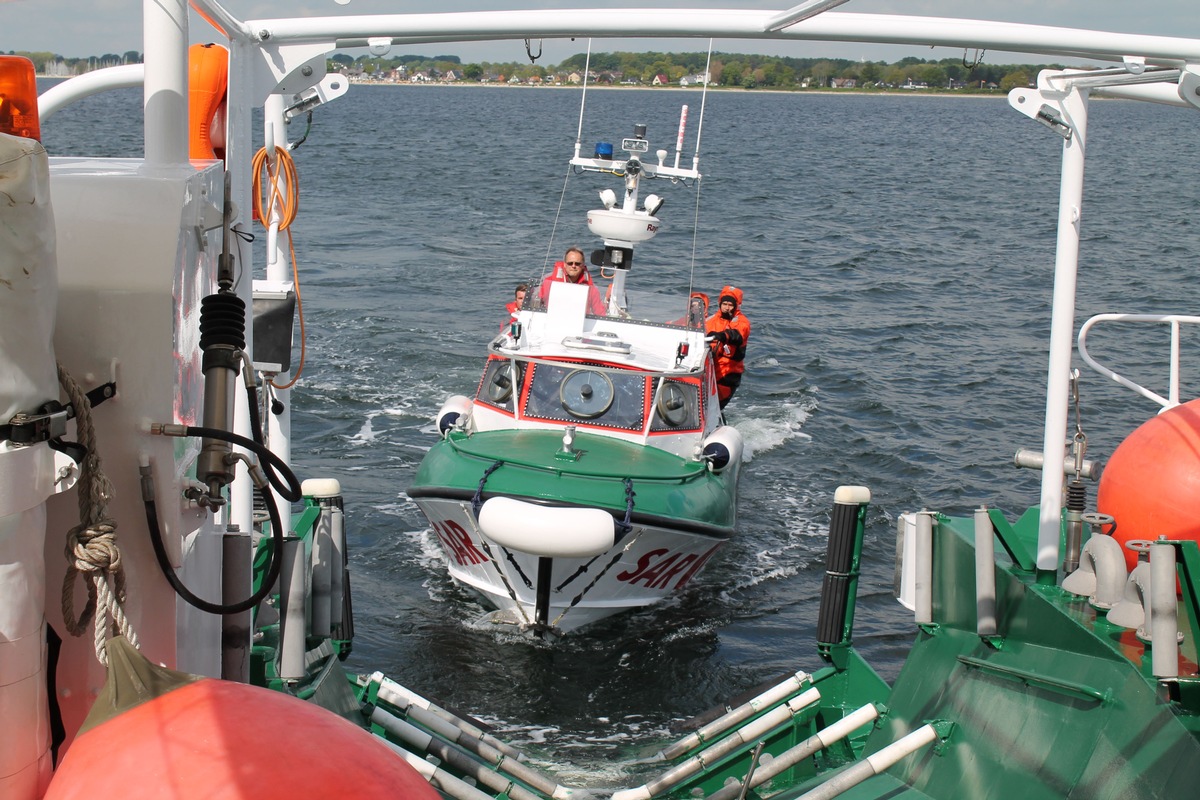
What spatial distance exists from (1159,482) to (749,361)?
14.3 metres

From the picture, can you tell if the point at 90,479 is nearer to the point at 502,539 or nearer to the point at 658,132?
the point at 502,539

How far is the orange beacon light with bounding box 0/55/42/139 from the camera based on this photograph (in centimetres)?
245

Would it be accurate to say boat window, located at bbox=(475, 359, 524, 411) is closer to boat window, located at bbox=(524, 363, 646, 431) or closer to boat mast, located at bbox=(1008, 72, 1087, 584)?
boat window, located at bbox=(524, 363, 646, 431)

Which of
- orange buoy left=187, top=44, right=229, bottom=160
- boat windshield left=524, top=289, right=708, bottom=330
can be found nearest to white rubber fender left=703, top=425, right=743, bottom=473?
boat windshield left=524, top=289, right=708, bottom=330

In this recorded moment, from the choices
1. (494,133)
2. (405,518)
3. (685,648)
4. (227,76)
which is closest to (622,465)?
(685,648)

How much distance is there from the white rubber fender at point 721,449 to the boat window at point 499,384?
163 centimetres

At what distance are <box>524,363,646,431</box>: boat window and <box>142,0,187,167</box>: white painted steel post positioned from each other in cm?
687

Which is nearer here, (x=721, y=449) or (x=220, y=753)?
(x=220, y=753)

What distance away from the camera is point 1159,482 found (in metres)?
4.55

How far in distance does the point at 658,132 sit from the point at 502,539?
2361 inches

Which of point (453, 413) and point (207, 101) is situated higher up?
point (207, 101)

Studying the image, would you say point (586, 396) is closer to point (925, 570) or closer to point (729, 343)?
point (729, 343)

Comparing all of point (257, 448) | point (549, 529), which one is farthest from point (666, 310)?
point (257, 448)

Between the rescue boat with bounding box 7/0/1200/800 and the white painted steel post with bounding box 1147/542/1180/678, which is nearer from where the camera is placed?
the rescue boat with bounding box 7/0/1200/800
